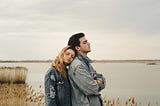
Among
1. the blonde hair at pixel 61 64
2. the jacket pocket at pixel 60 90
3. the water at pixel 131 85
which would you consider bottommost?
the jacket pocket at pixel 60 90

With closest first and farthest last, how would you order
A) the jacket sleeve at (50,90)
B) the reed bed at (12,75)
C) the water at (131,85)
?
1. the jacket sleeve at (50,90)
2. the water at (131,85)
3. the reed bed at (12,75)

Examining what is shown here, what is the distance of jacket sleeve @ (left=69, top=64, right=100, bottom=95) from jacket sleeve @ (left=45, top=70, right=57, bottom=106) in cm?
21

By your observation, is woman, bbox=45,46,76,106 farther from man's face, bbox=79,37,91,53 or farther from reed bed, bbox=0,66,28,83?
reed bed, bbox=0,66,28,83

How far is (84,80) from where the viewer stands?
148 inches

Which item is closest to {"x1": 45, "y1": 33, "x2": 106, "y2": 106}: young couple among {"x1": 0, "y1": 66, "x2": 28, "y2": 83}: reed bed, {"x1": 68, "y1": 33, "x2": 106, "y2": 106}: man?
{"x1": 68, "y1": 33, "x2": 106, "y2": 106}: man

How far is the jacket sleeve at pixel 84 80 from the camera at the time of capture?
3770 mm

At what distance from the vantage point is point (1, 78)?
61.0ft

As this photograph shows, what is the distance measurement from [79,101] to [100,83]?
0.29 metres

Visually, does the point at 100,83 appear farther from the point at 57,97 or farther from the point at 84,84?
the point at 57,97

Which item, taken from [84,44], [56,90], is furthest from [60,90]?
[84,44]

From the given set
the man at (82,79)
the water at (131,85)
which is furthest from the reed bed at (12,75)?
the man at (82,79)

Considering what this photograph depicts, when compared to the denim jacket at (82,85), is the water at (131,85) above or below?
above

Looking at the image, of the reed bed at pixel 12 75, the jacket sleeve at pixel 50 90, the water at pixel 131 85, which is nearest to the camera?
the jacket sleeve at pixel 50 90

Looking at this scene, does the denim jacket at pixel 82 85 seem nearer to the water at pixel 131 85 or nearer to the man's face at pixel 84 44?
the man's face at pixel 84 44
